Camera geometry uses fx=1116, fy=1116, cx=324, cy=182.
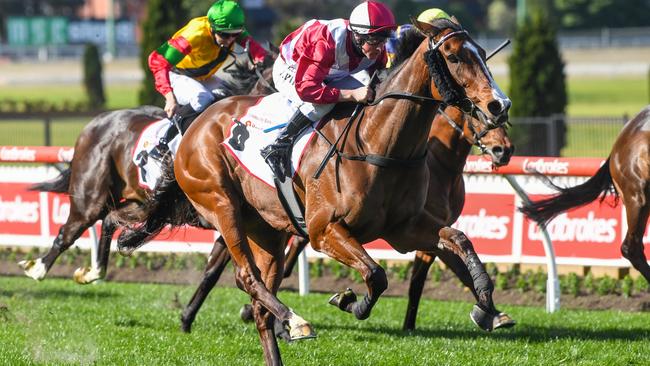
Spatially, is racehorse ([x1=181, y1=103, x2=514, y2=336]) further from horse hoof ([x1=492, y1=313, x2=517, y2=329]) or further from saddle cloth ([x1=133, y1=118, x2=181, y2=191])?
saddle cloth ([x1=133, y1=118, x2=181, y2=191])

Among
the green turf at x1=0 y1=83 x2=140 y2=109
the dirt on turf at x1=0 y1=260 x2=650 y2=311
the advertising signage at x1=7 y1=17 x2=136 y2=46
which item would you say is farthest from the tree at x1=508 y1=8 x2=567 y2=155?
the advertising signage at x1=7 y1=17 x2=136 y2=46

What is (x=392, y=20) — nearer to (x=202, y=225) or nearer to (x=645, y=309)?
(x=202, y=225)

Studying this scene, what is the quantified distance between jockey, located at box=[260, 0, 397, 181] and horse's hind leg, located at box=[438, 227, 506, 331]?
2.59 feet

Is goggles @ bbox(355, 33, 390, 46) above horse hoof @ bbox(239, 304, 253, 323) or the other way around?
above

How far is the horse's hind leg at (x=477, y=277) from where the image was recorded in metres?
5.18

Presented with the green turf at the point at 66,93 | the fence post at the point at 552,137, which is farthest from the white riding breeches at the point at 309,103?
the green turf at the point at 66,93

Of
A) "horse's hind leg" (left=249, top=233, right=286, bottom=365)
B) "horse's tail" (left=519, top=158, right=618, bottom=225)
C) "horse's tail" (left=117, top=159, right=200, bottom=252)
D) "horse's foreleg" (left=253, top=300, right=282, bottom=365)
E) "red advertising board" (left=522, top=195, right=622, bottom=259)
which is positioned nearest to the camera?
"horse's foreleg" (left=253, top=300, right=282, bottom=365)

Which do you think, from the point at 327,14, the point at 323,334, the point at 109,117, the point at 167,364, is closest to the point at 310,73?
the point at 167,364

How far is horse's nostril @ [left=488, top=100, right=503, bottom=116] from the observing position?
470 cm

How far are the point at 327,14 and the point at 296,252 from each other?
47664mm

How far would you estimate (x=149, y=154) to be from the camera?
7.59 metres

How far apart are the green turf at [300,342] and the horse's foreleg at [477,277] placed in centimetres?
60

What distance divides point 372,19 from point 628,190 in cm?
315

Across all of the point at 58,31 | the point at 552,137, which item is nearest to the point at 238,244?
the point at 552,137
